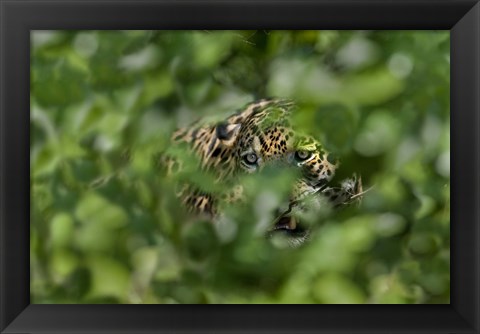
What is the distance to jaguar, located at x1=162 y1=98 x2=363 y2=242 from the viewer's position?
3.76 feet

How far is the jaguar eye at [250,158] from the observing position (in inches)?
45.4

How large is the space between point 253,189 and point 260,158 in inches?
2.6

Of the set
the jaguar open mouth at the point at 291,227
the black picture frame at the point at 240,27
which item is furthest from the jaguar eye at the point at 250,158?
the black picture frame at the point at 240,27

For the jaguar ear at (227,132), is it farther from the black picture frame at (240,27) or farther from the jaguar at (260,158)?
the black picture frame at (240,27)

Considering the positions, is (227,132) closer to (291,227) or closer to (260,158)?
(260,158)

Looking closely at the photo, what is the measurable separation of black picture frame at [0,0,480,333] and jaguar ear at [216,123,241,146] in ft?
0.66

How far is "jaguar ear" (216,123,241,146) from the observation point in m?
1.15

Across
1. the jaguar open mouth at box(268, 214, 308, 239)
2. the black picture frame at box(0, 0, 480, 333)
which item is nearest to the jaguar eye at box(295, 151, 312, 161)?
the jaguar open mouth at box(268, 214, 308, 239)

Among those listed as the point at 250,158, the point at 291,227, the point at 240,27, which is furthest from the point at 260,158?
the point at 240,27

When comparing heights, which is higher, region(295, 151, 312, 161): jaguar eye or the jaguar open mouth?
region(295, 151, 312, 161): jaguar eye

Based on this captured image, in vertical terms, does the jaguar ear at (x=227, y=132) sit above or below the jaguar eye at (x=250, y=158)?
above

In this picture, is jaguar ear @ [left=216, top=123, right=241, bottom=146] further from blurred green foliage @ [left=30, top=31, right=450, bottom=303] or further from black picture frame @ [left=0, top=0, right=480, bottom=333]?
black picture frame @ [left=0, top=0, right=480, bottom=333]

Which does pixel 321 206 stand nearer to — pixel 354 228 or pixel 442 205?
pixel 354 228

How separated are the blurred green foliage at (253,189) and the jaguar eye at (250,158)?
48mm
